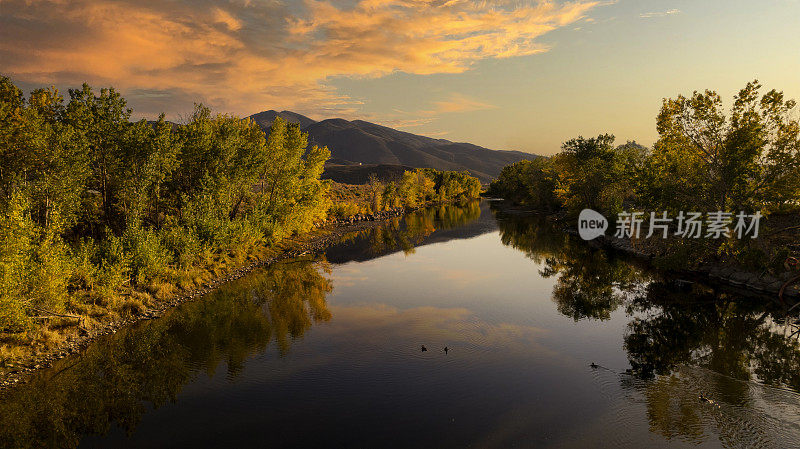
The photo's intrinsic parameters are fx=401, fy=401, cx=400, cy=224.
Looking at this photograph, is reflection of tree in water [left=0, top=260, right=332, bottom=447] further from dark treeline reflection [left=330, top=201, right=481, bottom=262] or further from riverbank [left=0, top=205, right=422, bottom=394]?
dark treeline reflection [left=330, top=201, right=481, bottom=262]

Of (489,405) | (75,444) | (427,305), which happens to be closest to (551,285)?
(427,305)

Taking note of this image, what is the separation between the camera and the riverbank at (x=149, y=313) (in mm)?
20500

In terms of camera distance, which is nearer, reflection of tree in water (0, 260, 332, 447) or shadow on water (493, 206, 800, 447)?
shadow on water (493, 206, 800, 447)

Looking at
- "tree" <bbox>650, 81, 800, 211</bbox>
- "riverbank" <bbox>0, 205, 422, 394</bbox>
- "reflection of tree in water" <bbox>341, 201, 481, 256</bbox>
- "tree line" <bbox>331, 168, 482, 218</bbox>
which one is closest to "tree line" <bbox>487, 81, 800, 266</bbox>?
"tree" <bbox>650, 81, 800, 211</bbox>

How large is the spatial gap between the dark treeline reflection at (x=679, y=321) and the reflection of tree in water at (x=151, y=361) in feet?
71.5

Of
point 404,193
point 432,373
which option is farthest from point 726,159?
point 404,193

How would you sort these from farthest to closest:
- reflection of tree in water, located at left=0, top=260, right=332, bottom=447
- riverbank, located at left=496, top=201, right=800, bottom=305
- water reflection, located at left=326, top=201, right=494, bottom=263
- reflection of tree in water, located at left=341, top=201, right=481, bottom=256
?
reflection of tree in water, located at left=341, top=201, right=481, bottom=256 → water reflection, located at left=326, top=201, right=494, bottom=263 → riverbank, located at left=496, top=201, right=800, bottom=305 → reflection of tree in water, located at left=0, top=260, right=332, bottom=447

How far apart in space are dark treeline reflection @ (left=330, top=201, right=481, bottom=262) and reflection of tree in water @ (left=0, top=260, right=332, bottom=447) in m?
20.1

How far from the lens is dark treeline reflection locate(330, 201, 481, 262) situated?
5853 centimetres

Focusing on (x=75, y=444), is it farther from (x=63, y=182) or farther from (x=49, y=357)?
(x=63, y=182)

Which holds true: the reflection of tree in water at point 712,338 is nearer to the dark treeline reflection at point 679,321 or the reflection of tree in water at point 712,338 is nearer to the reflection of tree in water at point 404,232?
the dark treeline reflection at point 679,321

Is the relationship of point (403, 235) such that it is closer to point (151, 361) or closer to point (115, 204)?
point (115, 204)

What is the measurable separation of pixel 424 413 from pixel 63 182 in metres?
31.0

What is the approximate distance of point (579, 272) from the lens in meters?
44.7
